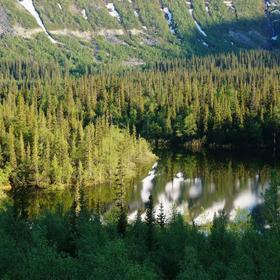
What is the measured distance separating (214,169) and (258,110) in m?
50.4

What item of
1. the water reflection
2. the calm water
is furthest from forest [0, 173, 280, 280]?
the water reflection

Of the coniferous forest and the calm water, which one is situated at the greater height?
the coniferous forest

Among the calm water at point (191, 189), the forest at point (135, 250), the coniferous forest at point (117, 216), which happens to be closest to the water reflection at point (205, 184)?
the calm water at point (191, 189)

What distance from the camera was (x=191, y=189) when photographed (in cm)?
12912

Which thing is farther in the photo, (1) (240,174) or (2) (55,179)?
(1) (240,174)

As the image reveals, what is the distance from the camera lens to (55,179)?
13038 cm

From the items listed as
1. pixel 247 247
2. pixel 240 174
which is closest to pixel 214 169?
pixel 240 174

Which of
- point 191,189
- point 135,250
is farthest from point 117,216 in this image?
point 191,189

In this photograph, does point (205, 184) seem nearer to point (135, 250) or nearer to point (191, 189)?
point (191, 189)

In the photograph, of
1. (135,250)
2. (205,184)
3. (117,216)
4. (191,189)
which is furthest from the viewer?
(205,184)

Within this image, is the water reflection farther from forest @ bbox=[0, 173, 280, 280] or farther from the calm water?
forest @ bbox=[0, 173, 280, 280]

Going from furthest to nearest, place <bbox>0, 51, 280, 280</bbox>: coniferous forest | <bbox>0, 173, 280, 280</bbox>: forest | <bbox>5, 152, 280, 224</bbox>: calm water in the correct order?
<bbox>5, 152, 280, 224</bbox>: calm water
<bbox>0, 51, 280, 280</bbox>: coniferous forest
<bbox>0, 173, 280, 280</bbox>: forest

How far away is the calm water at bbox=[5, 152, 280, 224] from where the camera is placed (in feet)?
366

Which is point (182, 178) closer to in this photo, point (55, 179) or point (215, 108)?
point (55, 179)
